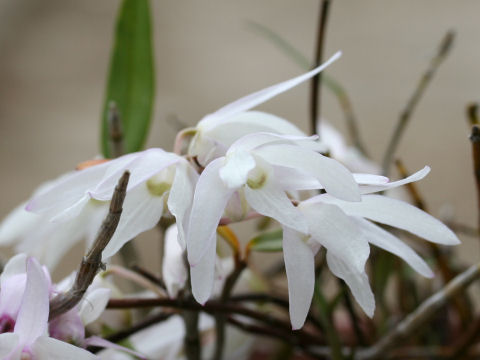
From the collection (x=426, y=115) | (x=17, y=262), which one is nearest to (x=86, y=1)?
(x=426, y=115)

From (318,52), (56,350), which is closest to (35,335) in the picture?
(56,350)

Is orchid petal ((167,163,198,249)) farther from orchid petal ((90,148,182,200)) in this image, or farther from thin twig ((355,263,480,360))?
thin twig ((355,263,480,360))

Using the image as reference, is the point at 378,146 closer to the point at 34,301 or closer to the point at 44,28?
the point at 44,28

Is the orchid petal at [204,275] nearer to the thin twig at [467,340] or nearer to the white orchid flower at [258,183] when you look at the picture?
the white orchid flower at [258,183]

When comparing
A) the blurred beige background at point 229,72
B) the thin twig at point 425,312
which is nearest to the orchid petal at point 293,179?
the thin twig at point 425,312

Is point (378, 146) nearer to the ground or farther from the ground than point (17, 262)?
nearer to the ground

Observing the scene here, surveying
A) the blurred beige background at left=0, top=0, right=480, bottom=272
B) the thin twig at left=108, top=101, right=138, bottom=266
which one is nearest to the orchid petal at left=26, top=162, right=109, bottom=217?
the thin twig at left=108, top=101, right=138, bottom=266

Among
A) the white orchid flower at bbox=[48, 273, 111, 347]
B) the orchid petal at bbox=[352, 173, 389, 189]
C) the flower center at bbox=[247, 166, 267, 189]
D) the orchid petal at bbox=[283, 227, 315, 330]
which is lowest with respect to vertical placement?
the white orchid flower at bbox=[48, 273, 111, 347]
